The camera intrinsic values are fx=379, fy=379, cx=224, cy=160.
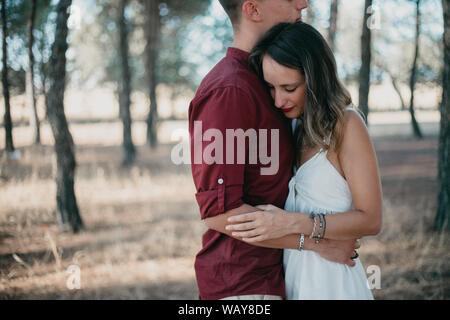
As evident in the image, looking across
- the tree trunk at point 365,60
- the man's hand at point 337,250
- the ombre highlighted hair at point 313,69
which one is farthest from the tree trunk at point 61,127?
the man's hand at point 337,250

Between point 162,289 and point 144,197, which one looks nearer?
point 162,289

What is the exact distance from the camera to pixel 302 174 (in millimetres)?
1728

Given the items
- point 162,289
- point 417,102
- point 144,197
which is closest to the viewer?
point 162,289

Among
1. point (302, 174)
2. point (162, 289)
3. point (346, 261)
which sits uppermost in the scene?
point (302, 174)

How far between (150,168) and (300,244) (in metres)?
9.41

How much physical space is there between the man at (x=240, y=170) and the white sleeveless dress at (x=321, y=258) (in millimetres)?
63

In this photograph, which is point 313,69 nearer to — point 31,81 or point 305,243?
point 305,243

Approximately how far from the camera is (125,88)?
1067 cm

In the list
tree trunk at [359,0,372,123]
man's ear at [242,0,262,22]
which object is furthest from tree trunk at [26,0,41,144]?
man's ear at [242,0,262,22]

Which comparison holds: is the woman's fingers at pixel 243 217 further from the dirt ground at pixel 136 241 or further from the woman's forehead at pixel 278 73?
the dirt ground at pixel 136 241

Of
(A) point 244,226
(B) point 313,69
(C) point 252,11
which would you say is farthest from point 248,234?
(C) point 252,11

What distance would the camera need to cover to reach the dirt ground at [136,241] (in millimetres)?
3950

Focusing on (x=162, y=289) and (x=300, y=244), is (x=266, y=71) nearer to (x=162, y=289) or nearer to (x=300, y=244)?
(x=300, y=244)
